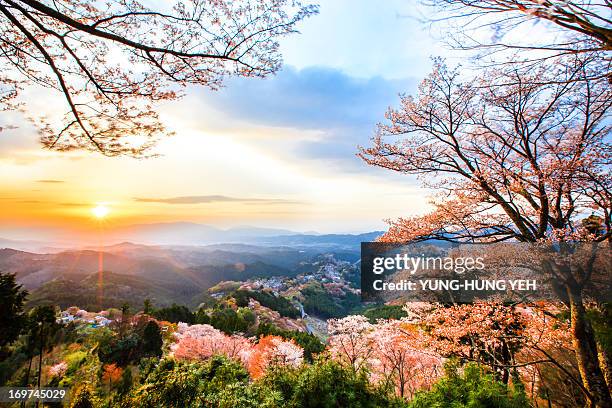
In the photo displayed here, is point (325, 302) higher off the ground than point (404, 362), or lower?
lower

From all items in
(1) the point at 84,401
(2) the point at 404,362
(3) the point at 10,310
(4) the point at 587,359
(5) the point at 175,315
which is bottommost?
(5) the point at 175,315

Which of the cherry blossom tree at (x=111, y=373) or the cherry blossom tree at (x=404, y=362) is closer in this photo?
the cherry blossom tree at (x=404, y=362)

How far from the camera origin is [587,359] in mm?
4004

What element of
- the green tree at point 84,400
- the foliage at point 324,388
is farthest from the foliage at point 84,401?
the foliage at point 324,388

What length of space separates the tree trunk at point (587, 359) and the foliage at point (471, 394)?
66.9 inches

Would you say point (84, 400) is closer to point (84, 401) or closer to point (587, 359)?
point (84, 401)

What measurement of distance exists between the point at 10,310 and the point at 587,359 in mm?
15168

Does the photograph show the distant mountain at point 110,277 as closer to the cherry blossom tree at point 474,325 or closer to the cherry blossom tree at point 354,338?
the cherry blossom tree at point 354,338

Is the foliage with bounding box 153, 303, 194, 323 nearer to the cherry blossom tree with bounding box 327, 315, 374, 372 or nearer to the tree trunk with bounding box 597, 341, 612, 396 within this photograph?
the cherry blossom tree with bounding box 327, 315, 374, 372

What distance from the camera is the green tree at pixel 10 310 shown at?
8.92 meters

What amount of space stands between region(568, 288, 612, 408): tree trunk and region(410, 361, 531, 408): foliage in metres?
1.70

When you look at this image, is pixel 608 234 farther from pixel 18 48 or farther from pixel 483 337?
pixel 18 48

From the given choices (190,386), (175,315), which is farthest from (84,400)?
(175,315)

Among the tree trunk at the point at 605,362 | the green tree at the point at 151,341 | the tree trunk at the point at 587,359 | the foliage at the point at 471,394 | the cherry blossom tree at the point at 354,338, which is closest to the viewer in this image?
the foliage at the point at 471,394
